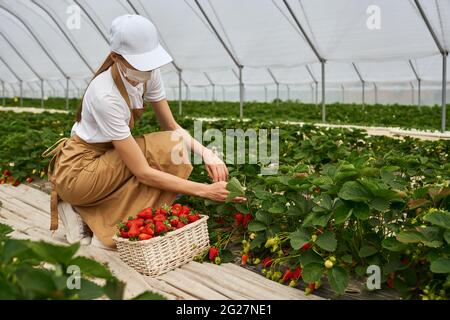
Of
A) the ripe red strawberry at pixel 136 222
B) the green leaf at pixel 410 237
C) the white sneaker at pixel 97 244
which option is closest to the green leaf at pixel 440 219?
the green leaf at pixel 410 237

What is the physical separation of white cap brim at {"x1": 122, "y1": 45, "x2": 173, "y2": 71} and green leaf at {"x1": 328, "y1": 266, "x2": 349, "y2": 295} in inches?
52.0

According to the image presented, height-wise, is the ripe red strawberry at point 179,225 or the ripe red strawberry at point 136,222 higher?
the ripe red strawberry at point 136,222

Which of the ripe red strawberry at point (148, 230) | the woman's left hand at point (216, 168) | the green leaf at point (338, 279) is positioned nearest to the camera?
the green leaf at point (338, 279)

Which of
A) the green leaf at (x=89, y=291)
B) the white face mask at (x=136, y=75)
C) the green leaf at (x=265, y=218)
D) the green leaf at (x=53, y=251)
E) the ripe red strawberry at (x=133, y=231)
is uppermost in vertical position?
the white face mask at (x=136, y=75)

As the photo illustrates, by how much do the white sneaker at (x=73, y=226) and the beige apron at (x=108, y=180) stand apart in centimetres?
8

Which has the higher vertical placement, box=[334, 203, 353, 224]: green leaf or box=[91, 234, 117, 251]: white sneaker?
box=[334, 203, 353, 224]: green leaf

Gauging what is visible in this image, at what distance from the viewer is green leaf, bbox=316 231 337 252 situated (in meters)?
2.38

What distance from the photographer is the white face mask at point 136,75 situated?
9.81 ft

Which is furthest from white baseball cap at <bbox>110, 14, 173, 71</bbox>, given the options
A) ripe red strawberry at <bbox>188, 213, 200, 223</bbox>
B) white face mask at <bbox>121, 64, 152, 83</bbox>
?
ripe red strawberry at <bbox>188, 213, 200, 223</bbox>

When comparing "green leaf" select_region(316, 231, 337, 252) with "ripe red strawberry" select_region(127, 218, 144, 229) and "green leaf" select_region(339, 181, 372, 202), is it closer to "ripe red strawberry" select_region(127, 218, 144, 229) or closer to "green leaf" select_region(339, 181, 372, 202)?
"green leaf" select_region(339, 181, 372, 202)

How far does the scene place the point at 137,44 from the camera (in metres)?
2.84

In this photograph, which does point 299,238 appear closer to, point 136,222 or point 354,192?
point 354,192

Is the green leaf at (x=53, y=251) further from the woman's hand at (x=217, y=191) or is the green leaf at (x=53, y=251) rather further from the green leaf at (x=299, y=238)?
the woman's hand at (x=217, y=191)
